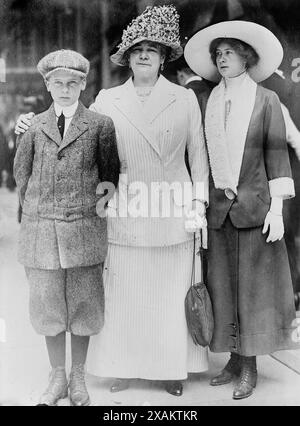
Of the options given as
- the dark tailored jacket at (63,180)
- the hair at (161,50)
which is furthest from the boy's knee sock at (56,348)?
the hair at (161,50)

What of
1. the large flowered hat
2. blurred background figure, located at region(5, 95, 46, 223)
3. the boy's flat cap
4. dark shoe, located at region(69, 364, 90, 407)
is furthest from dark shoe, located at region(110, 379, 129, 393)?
the large flowered hat

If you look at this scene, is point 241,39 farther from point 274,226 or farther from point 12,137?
point 12,137

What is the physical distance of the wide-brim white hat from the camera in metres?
4.12

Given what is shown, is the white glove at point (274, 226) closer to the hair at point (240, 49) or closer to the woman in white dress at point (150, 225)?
the woman in white dress at point (150, 225)

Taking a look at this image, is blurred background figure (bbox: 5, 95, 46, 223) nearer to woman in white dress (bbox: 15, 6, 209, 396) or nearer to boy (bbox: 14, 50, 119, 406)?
boy (bbox: 14, 50, 119, 406)

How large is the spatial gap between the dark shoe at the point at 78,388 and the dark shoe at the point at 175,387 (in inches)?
19.3

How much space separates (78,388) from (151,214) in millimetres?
1089

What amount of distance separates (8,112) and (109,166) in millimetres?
663

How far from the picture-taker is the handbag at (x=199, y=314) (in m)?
4.20

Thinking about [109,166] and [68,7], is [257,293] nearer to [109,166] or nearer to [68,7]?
[109,166]

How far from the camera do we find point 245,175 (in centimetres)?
418

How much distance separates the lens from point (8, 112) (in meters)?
4.18

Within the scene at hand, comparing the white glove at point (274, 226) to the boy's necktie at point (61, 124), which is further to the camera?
the white glove at point (274, 226)

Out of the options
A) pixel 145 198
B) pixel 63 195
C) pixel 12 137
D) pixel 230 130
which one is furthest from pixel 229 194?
pixel 12 137
